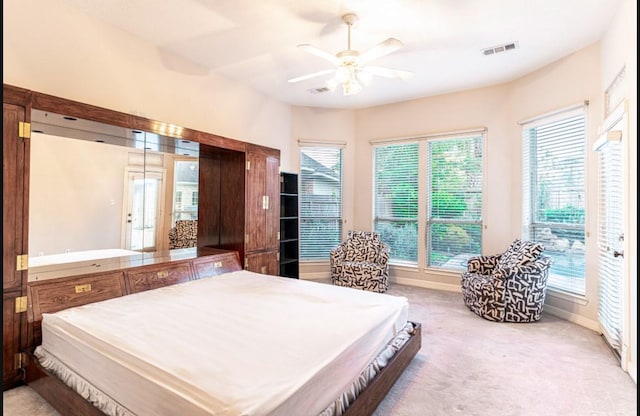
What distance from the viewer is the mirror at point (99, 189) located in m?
2.71

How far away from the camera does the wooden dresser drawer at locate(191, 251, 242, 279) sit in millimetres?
3510

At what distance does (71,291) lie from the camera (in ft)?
8.21


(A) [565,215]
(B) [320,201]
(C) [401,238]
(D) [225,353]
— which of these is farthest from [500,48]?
(D) [225,353]

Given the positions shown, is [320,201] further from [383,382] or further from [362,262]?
[383,382]

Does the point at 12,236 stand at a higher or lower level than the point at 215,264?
higher

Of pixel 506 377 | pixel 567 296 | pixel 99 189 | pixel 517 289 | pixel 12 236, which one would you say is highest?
pixel 99 189

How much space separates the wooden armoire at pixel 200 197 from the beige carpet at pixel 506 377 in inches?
20.9

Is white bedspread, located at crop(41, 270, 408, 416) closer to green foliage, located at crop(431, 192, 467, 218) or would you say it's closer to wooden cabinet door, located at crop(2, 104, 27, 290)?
wooden cabinet door, located at crop(2, 104, 27, 290)

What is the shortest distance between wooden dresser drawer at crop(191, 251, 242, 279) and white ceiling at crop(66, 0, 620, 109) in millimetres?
2275

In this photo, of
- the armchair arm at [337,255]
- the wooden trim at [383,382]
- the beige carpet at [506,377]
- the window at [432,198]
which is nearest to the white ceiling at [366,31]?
the window at [432,198]

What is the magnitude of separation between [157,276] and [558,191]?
4.69 meters

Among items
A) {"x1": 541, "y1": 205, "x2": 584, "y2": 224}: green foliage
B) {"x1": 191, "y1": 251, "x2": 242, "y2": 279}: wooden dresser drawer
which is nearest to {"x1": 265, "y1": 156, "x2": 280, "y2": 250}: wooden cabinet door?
{"x1": 191, "y1": 251, "x2": 242, "y2": 279}: wooden dresser drawer

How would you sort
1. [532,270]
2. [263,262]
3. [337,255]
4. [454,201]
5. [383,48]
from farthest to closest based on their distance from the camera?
[337,255] → [454,201] → [263,262] → [532,270] → [383,48]

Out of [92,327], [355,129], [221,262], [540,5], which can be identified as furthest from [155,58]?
[540,5]
